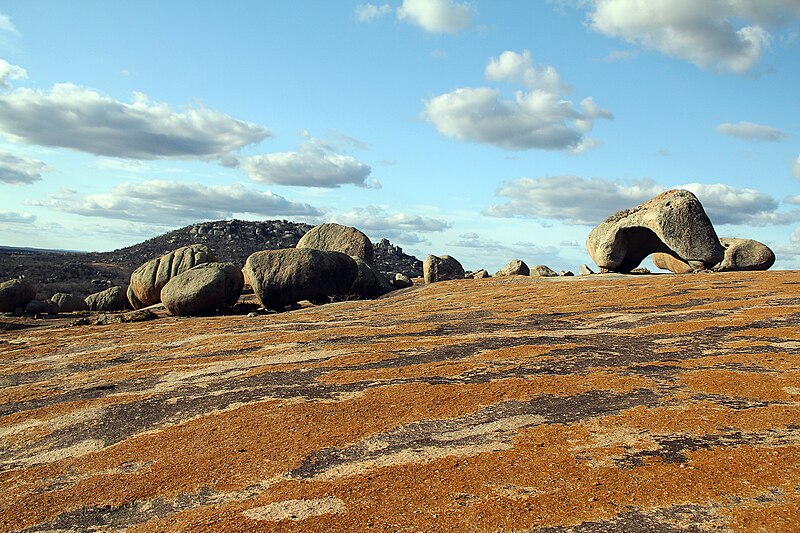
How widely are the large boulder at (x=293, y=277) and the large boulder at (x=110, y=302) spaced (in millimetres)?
10360

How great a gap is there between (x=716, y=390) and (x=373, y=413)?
5054mm

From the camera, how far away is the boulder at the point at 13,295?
30.5 meters

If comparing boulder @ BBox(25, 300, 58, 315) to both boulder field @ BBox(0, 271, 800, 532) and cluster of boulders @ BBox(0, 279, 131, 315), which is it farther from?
boulder field @ BBox(0, 271, 800, 532)

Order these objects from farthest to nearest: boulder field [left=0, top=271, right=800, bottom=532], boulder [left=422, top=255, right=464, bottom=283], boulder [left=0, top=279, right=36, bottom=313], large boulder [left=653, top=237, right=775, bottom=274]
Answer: boulder [left=422, top=255, right=464, bottom=283]
large boulder [left=653, top=237, right=775, bottom=274]
boulder [left=0, top=279, right=36, bottom=313]
boulder field [left=0, top=271, right=800, bottom=532]

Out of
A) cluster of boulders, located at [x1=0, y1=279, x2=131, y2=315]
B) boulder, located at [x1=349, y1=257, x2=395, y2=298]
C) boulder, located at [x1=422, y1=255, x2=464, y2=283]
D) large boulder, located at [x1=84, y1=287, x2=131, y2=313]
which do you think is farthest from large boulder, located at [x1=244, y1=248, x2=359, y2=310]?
cluster of boulders, located at [x1=0, y1=279, x2=131, y2=315]

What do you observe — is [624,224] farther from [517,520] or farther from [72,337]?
[517,520]

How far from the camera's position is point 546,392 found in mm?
9359

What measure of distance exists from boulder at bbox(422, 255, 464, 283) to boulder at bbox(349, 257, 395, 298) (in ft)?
14.6

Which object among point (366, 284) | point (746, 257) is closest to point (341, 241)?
point (366, 284)

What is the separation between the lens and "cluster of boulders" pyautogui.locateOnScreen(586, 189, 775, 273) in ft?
87.4

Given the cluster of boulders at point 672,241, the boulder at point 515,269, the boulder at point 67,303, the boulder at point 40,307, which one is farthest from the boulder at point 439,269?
the boulder at point 40,307

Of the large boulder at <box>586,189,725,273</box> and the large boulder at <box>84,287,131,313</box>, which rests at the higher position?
the large boulder at <box>586,189,725,273</box>

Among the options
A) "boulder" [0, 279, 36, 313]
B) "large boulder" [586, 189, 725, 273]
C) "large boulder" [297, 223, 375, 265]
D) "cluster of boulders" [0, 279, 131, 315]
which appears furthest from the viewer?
"large boulder" [297, 223, 375, 265]

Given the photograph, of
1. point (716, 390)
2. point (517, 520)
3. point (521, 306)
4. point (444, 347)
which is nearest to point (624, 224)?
point (521, 306)
